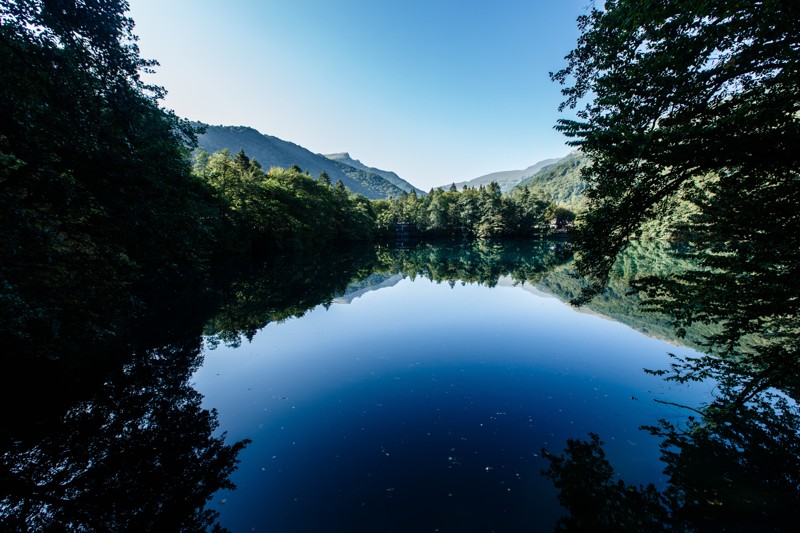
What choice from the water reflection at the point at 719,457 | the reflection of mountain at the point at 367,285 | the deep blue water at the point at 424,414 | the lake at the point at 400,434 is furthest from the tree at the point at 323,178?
the water reflection at the point at 719,457

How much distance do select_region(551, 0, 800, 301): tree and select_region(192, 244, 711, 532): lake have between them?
461 centimetres

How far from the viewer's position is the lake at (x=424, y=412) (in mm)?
6188

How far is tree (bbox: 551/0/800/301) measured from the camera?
5.11m

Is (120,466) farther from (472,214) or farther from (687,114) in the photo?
(472,214)

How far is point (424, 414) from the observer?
31.0ft

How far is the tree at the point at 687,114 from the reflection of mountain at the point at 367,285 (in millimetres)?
18597

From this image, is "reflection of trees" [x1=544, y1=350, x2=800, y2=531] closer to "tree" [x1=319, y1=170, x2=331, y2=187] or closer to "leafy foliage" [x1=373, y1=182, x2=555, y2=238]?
"tree" [x1=319, y1=170, x2=331, y2=187]

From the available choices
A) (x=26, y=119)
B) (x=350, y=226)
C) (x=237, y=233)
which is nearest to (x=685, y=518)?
(x=26, y=119)

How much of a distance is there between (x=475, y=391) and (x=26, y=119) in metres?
14.6

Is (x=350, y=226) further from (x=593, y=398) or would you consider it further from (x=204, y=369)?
(x=593, y=398)

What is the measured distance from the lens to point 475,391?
10.7 meters

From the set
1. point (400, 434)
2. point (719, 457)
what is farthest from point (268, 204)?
point (719, 457)

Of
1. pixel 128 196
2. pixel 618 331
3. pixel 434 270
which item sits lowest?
pixel 434 270

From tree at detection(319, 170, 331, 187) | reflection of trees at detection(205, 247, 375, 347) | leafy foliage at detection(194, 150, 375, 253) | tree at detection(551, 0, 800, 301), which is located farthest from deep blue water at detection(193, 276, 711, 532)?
tree at detection(319, 170, 331, 187)
